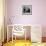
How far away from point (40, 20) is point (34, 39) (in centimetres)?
42

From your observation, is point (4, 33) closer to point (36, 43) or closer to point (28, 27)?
point (28, 27)

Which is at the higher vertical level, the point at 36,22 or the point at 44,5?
the point at 44,5

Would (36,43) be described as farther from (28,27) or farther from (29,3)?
(29,3)

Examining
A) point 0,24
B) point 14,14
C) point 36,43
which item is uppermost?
point 14,14

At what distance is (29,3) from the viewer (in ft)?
8.39

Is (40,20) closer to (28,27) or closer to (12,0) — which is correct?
(28,27)

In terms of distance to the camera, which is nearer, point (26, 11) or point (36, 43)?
point (36, 43)

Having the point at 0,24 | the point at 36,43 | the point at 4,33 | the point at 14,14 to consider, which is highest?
the point at 14,14

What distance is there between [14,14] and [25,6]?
0.28m

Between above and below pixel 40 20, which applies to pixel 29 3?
above

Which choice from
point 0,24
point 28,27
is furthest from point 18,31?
point 0,24

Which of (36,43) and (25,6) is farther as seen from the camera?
(25,6)

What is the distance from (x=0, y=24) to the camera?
8.00 ft

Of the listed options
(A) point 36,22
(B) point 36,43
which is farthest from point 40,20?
(B) point 36,43
